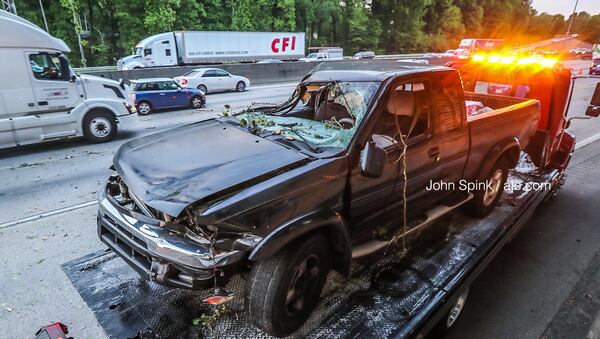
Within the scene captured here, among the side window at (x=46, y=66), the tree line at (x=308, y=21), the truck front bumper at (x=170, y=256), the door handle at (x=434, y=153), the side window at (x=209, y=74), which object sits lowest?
the truck front bumper at (x=170, y=256)

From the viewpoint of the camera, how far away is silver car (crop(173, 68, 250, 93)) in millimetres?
18422

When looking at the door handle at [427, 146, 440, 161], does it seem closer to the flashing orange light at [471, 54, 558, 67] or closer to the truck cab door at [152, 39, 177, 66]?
the flashing orange light at [471, 54, 558, 67]

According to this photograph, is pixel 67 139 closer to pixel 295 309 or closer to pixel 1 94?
pixel 1 94

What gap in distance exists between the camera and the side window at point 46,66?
324 inches

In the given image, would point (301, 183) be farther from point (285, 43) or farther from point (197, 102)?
point (285, 43)

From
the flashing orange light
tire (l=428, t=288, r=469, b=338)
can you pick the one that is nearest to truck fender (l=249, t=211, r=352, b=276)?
tire (l=428, t=288, r=469, b=338)

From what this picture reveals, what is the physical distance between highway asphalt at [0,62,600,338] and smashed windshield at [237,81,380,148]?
6.84ft

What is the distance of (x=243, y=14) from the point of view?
39.2 metres

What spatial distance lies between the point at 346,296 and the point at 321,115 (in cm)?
206

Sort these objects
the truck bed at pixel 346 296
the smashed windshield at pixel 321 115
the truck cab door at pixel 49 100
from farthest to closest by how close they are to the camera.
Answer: the truck cab door at pixel 49 100
the smashed windshield at pixel 321 115
the truck bed at pixel 346 296

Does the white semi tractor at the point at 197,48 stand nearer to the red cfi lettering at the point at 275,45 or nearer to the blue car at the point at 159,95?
the red cfi lettering at the point at 275,45

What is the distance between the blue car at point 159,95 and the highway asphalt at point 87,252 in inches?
249

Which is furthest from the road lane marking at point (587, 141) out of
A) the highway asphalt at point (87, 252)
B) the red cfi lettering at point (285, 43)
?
the red cfi lettering at point (285, 43)

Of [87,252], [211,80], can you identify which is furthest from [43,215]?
[211,80]
